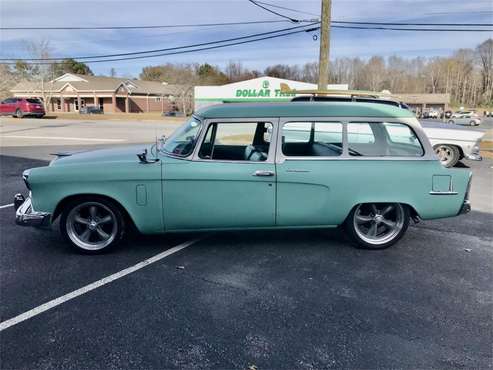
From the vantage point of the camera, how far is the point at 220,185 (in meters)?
4.26

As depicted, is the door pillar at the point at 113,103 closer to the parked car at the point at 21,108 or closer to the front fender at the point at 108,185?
the parked car at the point at 21,108

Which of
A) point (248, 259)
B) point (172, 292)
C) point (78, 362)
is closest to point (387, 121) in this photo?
point (248, 259)

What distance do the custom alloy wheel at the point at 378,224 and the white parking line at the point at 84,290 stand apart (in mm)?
2081

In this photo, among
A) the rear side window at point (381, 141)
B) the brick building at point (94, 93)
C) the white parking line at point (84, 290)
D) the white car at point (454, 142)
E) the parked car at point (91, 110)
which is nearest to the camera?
the white parking line at point (84, 290)

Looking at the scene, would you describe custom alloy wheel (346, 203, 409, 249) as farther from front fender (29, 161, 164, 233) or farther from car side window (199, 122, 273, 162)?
front fender (29, 161, 164, 233)

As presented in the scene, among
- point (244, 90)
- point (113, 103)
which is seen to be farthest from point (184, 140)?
point (113, 103)

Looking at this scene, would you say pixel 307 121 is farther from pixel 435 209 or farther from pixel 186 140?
pixel 435 209

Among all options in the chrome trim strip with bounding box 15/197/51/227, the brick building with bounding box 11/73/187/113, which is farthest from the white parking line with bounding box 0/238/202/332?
the brick building with bounding box 11/73/187/113

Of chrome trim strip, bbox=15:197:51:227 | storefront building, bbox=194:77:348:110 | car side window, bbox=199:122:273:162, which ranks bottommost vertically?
chrome trim strip, bbox=15:197:51:227

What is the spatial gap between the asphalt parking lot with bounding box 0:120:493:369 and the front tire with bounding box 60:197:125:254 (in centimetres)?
17

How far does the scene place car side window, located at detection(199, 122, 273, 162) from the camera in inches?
172

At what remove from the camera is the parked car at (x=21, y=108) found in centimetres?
3209

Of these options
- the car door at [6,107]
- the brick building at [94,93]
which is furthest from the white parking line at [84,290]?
the brick building at [94,93]

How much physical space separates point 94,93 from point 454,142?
56983mm
